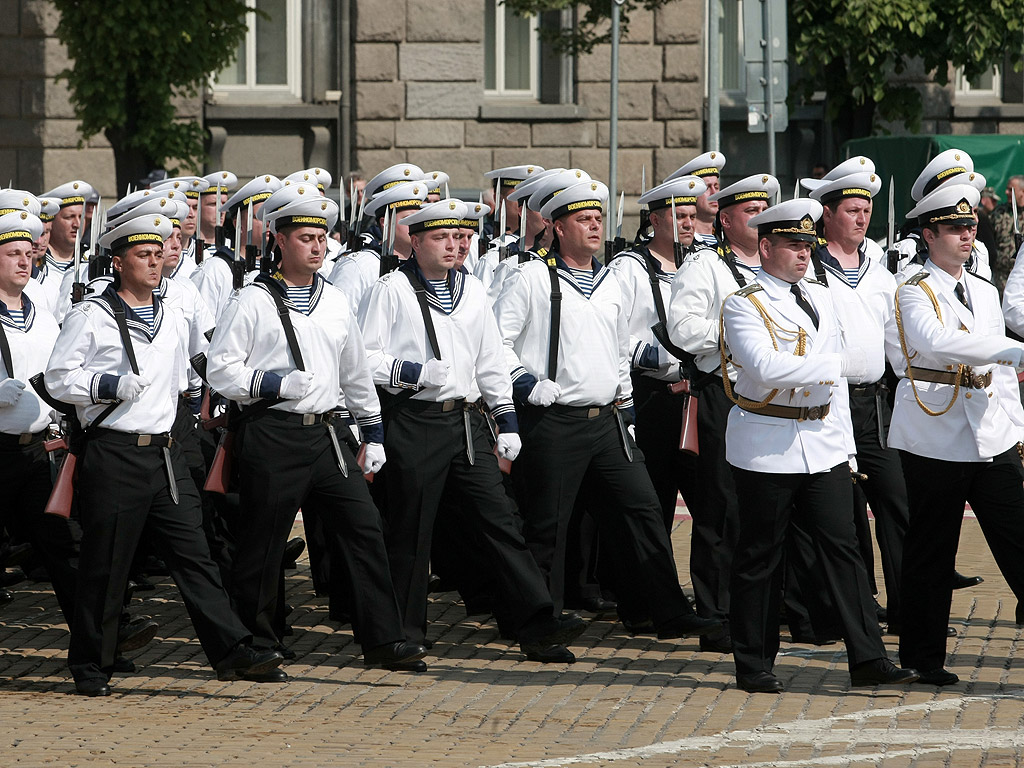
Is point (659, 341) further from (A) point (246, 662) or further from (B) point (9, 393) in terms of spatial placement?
(B) point (9, 393)

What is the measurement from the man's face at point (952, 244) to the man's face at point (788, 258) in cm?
66

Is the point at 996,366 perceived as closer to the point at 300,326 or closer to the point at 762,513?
the point at 762,513

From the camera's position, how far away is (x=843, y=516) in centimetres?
798

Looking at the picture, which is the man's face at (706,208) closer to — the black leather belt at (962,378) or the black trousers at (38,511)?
the black leather belt at (962,378)

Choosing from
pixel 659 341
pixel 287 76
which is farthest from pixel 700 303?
pixel 287 76

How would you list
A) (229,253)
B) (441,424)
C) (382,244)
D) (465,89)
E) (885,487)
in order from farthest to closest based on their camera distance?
1. (465,89)
2. (229,253)
3. (382,244)
4. (885,487)
5. (441,424)

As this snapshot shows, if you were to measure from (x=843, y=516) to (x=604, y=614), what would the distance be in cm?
224

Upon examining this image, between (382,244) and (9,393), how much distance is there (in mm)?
2607

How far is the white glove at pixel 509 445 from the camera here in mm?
8781

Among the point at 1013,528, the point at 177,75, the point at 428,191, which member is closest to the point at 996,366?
the point at 1013,528

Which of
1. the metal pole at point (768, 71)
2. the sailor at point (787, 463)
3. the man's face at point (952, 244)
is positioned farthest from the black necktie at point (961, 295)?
the metal pole at point (768, 71)

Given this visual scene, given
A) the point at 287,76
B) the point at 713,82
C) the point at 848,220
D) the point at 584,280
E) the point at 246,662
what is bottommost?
the point at 246,662

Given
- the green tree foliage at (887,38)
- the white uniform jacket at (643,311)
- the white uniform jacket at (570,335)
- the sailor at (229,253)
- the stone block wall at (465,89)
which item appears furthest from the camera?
the stone block wall at (465,89)

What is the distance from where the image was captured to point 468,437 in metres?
8.84
